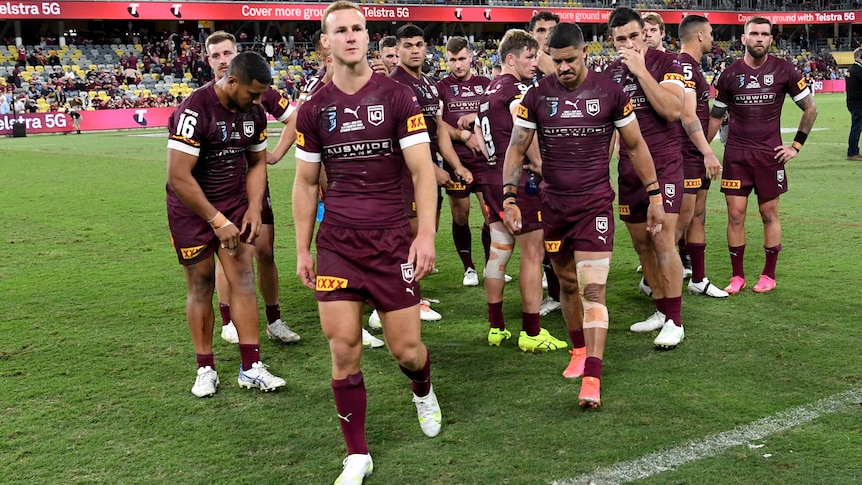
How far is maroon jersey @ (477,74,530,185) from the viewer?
251 inches

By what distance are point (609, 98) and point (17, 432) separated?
4.08 metres

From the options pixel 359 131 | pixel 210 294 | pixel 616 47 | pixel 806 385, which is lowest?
pixel 806 385

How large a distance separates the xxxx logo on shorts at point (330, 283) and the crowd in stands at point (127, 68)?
1145 inches

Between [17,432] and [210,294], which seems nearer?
[17,432]

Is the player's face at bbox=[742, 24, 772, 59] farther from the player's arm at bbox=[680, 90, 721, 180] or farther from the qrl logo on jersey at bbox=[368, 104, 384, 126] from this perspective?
the qrl logo on jersey at bbox=[368, 104, 384, 126]

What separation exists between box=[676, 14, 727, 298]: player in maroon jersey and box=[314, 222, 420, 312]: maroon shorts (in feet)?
12.0

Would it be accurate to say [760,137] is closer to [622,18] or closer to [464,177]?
[622,18]

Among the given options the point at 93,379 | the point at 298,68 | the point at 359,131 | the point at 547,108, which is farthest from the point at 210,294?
the point at 298,68

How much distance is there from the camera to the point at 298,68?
44.7 m

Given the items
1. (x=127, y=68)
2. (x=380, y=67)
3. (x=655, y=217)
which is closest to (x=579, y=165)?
(x=655, y=217)

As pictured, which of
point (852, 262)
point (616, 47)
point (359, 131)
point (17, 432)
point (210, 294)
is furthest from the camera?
point (852, 262)

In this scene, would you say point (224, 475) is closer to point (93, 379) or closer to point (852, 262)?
point (93, 379)

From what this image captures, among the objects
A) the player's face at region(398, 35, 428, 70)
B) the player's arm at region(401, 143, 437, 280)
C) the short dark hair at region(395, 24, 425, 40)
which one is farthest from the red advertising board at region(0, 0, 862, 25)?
the player's arm at region(401, 143, 437, 280)

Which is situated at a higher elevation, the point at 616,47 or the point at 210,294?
the point at 616,47
